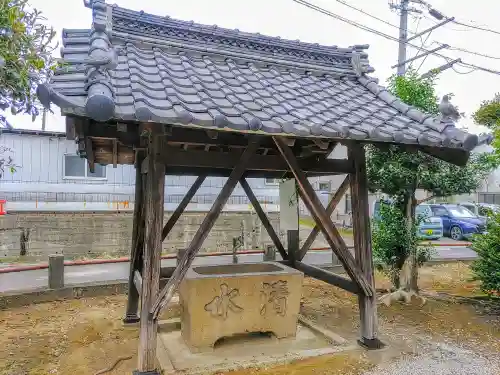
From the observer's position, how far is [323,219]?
4.70 metres

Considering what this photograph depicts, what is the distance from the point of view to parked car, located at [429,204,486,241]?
18.0 m

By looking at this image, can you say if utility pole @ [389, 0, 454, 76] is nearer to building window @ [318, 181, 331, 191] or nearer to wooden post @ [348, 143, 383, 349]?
wooden post @ [348, 143, 383, 349]

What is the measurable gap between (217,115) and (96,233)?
12.2m

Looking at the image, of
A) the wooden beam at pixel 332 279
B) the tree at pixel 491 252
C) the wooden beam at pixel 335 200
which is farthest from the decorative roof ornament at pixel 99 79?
the tree at pixel 491 252

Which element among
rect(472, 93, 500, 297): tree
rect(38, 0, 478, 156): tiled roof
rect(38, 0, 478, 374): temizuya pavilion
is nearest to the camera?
rect(38, 0, 478, 156): tiled roof

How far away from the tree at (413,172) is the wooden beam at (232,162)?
2178 millimetres

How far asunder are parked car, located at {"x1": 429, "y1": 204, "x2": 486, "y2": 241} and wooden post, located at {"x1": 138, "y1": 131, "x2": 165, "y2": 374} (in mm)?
17593

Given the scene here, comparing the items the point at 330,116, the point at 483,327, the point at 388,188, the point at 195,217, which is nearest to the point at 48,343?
the point at 330,116

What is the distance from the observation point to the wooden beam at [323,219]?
14.9 ft

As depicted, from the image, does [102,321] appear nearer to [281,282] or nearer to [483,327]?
[281,282]

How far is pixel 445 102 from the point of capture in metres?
4.69

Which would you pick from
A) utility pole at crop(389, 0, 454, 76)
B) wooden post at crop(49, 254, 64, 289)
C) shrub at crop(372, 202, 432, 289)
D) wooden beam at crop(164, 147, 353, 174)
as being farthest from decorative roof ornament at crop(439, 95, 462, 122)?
utility pole at crop(389, 0, 454, 76)

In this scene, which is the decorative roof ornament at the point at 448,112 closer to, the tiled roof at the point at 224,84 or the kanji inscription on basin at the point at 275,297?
the tiled roof at the point at 224,84

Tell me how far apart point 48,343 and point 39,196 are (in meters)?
9.52
